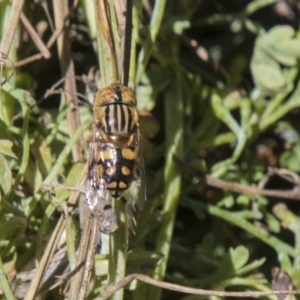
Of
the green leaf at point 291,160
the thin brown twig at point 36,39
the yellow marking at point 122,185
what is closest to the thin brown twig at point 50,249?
the yellow marking at point 122,185

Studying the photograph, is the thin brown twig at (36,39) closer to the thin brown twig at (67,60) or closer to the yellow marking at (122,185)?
the thin brown twig at (67,60)

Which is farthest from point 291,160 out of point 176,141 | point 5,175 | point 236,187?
point 5,175

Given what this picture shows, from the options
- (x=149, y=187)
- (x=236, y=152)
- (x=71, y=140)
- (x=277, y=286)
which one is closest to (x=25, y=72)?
(x=71, y=140)

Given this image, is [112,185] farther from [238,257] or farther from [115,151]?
[238,257]

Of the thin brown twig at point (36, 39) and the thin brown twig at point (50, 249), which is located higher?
the thin brown twig at point (36, 39)

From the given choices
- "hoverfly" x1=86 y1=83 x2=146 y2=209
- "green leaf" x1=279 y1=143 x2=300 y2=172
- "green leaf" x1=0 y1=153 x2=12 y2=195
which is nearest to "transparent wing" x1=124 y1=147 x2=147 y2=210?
"hoverfly" x1=86 y1=83 x2=146 y2=209

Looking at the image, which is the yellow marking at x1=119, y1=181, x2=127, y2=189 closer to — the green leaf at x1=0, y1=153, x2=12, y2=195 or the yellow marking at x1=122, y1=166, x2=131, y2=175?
the yellow marking at x1=122, y1=166, x2=131, y2=175

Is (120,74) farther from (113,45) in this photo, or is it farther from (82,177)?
(82,177)
